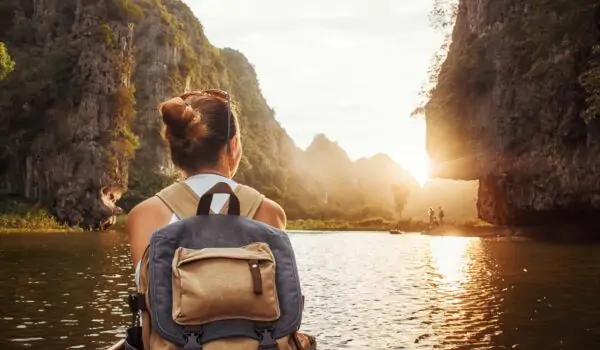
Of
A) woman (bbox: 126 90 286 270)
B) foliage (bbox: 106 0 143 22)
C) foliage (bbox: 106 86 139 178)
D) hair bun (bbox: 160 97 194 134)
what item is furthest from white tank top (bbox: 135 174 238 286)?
foliage (bbox: 106 0 143 22)

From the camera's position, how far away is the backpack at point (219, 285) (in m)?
3.06

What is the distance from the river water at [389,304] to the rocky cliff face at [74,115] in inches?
1969

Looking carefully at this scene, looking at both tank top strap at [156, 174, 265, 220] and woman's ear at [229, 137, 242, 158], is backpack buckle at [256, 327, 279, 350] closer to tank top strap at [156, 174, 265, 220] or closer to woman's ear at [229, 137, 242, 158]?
tank top strap at [156, 174, 265, 220]

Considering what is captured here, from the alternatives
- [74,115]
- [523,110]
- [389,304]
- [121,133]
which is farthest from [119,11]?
[389,304]

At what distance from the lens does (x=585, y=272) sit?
91.3 ft

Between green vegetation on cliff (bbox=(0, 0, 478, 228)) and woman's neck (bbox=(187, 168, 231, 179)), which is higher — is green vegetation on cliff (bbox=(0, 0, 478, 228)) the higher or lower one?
the higher one

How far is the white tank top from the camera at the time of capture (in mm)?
3387

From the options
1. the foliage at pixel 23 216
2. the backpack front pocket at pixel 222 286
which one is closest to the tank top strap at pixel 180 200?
the backpack front pocket at pixel 222 286

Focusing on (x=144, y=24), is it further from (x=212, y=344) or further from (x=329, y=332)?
(x=212, y=344)

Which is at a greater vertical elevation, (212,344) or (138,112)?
(138,112)

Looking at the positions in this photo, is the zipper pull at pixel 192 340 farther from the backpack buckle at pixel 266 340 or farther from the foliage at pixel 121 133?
the foliage at pixel 121 133

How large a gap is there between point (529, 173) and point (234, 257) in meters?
57.0

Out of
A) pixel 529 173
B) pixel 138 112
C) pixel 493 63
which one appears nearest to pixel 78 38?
pixel 138 112

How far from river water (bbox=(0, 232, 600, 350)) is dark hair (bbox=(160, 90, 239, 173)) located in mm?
11150
